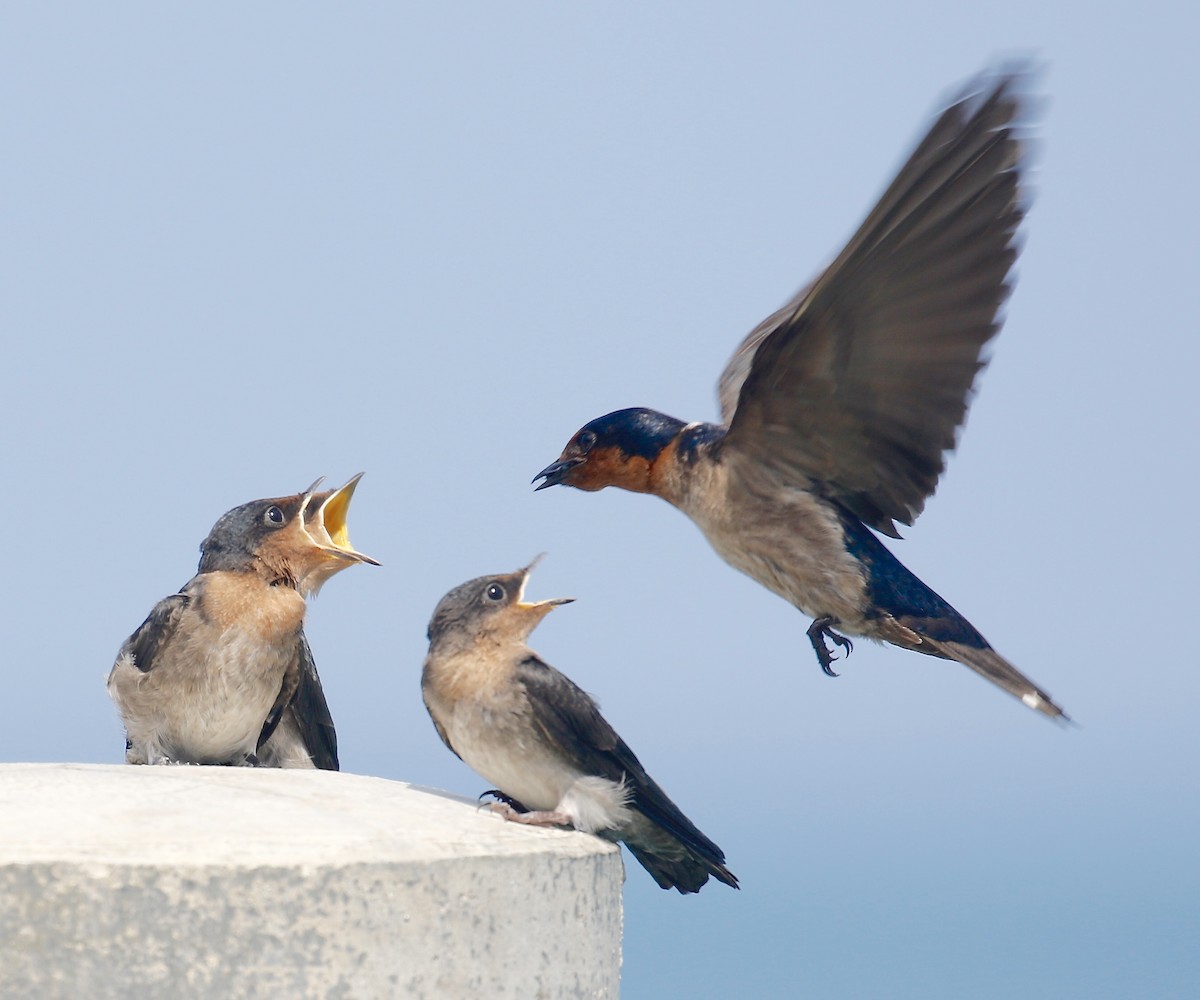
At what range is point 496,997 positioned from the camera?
389 centimetres

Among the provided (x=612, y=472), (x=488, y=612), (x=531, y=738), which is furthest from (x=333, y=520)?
(x=531, y=738)

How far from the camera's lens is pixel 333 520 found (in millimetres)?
5840

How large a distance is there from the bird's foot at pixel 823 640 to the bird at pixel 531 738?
1107 mm

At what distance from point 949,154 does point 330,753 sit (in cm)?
295

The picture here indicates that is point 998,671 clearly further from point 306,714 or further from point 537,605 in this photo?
point 306,714

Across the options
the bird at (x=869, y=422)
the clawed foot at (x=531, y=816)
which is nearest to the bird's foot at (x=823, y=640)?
the bird at (x=869, y=422)

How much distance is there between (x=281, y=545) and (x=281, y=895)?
219 cm

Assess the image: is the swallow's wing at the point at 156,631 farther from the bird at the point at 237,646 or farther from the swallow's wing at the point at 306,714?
the swallow's wing at the point at 306,714

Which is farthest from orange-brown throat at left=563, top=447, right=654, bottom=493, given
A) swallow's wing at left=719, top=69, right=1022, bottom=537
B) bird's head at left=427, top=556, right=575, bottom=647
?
bird's head at left=427, top=556, right=575, bottom=647

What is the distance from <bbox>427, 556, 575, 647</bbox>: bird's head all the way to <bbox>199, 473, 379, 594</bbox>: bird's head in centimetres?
90

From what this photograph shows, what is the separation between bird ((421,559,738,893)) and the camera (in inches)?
176

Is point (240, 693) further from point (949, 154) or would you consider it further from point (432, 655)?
point (949, 154)

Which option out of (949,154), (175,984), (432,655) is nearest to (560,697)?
(432,655)

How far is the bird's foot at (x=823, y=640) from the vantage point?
560 centimetres
